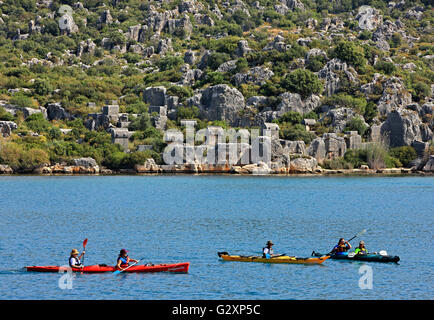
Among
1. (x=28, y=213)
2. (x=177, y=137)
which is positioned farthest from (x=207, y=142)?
(x=28, y=213)

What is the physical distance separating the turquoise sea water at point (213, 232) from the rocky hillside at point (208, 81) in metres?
15.9

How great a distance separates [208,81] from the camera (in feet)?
402

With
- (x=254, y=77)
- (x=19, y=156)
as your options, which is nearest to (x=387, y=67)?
(x=254, y=77)

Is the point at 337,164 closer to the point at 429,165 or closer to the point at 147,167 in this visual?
the point at 429,165

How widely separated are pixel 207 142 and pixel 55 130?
2400 centimetres

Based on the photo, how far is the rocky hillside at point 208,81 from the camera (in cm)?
10206

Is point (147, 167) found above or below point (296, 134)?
below

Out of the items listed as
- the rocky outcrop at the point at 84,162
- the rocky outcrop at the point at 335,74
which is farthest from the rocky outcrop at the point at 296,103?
the rocky outcrop at the point at 84,162

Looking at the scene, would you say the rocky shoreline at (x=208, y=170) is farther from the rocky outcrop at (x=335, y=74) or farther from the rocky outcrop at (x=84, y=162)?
the rocky outcrop at (x=335, y=74)

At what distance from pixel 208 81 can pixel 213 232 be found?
78886mm

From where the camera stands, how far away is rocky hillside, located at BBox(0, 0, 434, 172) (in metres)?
102

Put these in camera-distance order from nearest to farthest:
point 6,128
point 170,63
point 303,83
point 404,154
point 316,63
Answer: point 404,154, point 6,128, point 303,83, point 316,63, point 170,63
